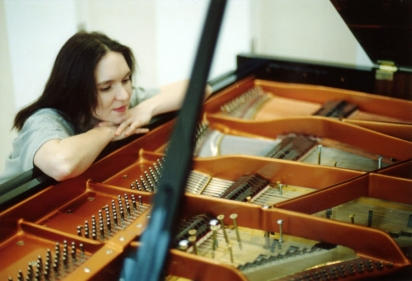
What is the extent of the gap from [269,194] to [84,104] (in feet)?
3.26

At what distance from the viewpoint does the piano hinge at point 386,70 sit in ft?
9.44

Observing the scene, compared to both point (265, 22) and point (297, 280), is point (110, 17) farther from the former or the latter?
point (297, 280)

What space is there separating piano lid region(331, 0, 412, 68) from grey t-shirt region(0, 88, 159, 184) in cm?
146

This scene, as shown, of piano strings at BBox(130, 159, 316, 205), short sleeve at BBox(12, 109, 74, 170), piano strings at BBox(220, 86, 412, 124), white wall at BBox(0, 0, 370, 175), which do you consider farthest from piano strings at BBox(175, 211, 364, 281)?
white wall at BBox(0, 0, 370, 175)

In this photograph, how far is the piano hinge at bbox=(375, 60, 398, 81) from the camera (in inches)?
113

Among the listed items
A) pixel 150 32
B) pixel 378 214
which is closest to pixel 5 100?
pixel 150 32

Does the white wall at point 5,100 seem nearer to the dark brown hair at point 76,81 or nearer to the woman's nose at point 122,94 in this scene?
the dark brown hair at point 76,81

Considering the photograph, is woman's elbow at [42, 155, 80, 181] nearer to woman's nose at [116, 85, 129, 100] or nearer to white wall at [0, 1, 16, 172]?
woman's nose at [116, 85, 129, 100]

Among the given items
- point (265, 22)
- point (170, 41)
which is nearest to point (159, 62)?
point (170, 41)

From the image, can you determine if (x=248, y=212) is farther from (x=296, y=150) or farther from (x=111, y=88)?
(x=111, y=88)

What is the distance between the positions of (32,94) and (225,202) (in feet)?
9.80

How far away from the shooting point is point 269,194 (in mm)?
2129

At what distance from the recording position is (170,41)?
4812mm

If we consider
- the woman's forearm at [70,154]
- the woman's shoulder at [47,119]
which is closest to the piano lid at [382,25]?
the woman's forearm at [70,154]
